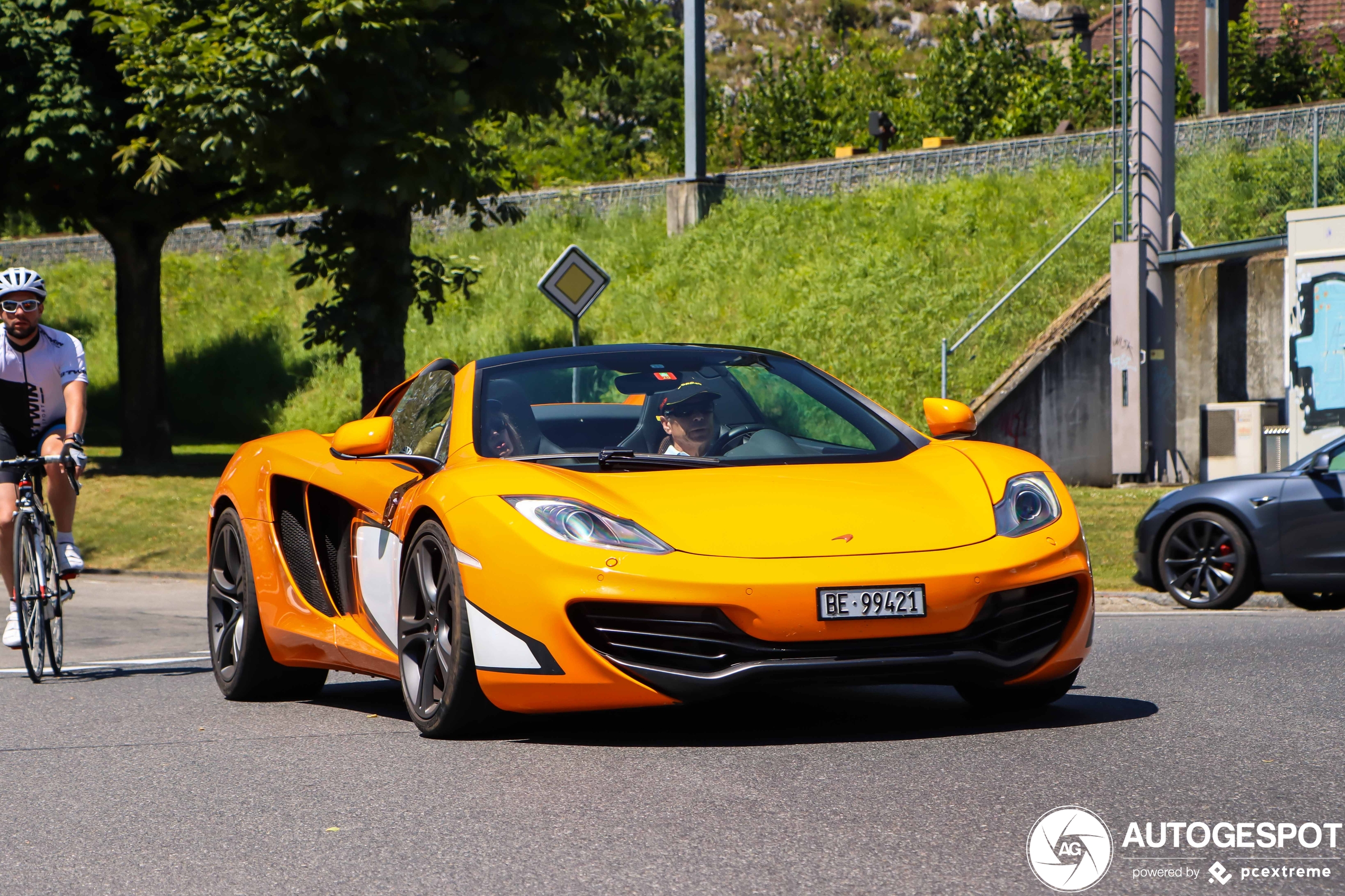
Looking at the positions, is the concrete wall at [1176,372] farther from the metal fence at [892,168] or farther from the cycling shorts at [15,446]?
the cycling shorts at [15,446]

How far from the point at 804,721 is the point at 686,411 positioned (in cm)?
121

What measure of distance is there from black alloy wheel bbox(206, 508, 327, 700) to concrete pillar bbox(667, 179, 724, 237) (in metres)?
25.1

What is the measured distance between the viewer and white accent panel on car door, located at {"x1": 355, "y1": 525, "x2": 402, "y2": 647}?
630 centimetres

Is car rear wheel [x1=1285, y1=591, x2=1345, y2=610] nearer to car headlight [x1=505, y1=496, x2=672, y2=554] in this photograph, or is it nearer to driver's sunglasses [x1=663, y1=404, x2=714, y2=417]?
driver's sunglasses [x1=663, y1=404, x2=714, y2=417]

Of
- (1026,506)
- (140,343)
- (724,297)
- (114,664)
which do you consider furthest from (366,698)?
(724,297)

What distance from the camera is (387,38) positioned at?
66.2ft

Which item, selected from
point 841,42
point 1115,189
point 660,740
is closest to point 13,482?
point 660,740

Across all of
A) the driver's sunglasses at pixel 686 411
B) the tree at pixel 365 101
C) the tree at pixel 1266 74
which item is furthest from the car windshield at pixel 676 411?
the tree at pixel 1266 74

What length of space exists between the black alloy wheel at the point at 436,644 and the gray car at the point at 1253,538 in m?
7.35

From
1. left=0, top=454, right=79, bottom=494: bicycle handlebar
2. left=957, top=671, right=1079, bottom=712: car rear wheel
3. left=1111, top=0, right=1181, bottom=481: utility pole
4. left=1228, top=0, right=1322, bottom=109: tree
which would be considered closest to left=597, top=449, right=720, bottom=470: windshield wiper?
left=957, top=671, right=1079, bottom=712: car rear wheel

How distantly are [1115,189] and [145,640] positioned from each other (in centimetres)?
1867

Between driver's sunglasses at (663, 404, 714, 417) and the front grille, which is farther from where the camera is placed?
driver's sunglasses at (663, 404, 714, 417)

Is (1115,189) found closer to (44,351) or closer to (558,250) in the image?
(558,250)

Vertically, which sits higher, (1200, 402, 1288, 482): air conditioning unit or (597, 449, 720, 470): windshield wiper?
(597, 449, 720, 470): windshield wiper
